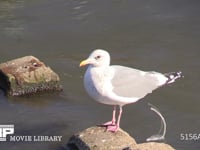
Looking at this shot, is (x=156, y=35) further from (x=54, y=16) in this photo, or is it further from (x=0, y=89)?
(x=0, y=89)

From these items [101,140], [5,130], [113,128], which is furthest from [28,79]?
[101,140]

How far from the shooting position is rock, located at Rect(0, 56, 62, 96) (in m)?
7.25

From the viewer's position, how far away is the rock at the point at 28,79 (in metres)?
7.25

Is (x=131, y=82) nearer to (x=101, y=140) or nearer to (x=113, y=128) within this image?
(x=113, y=128)

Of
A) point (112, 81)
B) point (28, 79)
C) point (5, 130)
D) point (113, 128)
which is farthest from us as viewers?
point (28, 79)

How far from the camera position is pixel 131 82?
5.77 m

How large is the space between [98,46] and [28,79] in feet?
6.00

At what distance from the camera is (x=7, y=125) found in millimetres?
6680

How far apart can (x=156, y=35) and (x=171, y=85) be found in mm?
Answer: 1798

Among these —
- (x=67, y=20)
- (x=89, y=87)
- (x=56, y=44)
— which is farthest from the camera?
(x=67, y=20)

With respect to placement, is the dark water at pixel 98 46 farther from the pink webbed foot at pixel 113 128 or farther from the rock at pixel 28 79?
the pink webbed foot at pixel 113 128

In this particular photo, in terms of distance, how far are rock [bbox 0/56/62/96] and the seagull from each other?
1.63 metres

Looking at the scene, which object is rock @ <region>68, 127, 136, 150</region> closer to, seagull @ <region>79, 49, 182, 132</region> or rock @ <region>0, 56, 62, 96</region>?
seagull @ <region>79, 49, 182, 132</region>

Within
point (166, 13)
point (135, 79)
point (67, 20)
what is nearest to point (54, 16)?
point (67, 20)
